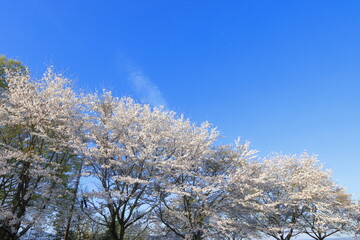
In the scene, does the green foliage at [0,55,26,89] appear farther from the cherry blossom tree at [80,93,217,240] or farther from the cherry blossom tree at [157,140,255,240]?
the cherry blossom tree at [157,140,255,240]

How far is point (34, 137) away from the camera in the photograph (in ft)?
47.4

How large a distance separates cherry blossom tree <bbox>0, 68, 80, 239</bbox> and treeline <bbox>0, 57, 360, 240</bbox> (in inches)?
2.3

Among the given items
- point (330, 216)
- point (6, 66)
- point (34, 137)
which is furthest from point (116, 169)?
point (330, 216)

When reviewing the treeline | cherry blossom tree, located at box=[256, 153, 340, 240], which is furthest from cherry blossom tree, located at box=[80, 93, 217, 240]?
cherry blossom tree, located at box=[256, 153, 340, 240]

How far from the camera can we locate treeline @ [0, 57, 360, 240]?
44.3ft

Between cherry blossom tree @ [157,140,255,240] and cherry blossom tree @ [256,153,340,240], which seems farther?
cherry blossom tree @ [256,153,340,240]

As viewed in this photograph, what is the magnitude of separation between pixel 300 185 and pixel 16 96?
23113mm

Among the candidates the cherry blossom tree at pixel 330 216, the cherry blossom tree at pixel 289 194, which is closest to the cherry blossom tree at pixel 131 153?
the cherry blossom tree at pixel 289 194

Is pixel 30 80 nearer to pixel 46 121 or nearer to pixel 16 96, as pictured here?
pixel 16 96

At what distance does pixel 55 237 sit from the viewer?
21.0 m

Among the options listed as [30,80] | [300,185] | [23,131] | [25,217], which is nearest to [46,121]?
[23,131]

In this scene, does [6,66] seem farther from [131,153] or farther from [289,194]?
[289,194]

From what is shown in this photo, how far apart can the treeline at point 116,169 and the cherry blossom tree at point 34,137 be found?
59 millimetres

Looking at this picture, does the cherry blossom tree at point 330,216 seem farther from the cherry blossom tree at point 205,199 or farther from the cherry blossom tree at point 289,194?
the cherry blossom tree at point 205,199
